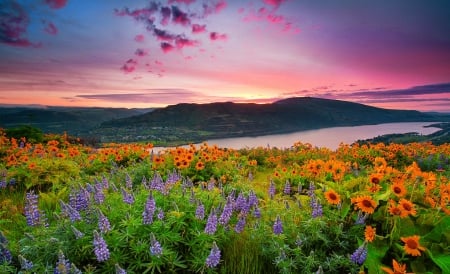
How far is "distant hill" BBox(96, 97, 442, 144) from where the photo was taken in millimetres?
68188

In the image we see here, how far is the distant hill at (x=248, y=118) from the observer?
224 ft

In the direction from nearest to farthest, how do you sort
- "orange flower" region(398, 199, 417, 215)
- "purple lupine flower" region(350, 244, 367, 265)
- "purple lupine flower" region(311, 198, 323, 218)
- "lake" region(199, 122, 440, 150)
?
1. "purple lupine flower" region(350, 244, 367, 265)
2. "orange flower" region(398, 199, 417, 215)
3. "purple lupine flower" region(311, 198, 323, 218)
4. "lake" region(199, 122, 440, 150)

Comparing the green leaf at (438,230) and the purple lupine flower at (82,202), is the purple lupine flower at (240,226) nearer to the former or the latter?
the purple lupine flower at (82,202)

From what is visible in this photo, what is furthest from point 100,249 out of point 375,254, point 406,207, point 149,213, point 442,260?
point 442,260

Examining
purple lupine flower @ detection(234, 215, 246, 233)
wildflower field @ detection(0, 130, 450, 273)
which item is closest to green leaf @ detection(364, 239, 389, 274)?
wildflower field @ detection(0, 130, 450, 273)

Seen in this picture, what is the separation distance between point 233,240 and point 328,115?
101689 millimetres

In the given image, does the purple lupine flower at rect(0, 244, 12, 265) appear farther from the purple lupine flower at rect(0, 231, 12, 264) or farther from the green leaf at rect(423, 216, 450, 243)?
the green leaf at rect(423, 216, 450, 243)

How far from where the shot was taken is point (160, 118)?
9919 centimetres

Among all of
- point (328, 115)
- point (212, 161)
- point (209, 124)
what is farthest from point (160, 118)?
point (212, 161)

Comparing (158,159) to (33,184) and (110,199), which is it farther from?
(110,199)

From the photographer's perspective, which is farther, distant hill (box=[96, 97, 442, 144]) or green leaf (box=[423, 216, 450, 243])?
distant hill (box=[96, 97, 442, 144])

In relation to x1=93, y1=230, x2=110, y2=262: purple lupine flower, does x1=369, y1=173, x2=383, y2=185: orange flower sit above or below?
above

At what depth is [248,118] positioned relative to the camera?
244 feet

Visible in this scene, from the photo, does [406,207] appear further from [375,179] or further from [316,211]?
[316,211]
